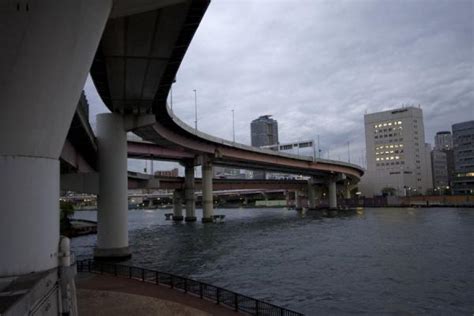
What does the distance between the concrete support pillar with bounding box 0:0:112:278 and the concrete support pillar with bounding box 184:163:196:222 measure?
273 ft

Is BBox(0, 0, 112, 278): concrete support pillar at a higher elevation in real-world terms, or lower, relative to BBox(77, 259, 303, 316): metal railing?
higher

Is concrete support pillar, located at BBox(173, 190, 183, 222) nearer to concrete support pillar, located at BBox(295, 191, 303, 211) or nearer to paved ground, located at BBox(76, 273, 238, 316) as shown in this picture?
concrete support pillar, located at BBox(295, 191, 303, 211)

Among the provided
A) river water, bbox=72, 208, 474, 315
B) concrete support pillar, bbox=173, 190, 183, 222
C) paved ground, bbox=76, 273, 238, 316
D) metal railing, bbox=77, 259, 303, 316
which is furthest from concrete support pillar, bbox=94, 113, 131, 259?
concrete support pillar, bbox=173, 190, 183, 222

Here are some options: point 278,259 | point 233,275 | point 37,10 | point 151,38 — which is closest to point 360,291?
point 233,275

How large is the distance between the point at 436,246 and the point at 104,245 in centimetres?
2907

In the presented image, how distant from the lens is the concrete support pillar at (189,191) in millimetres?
95688

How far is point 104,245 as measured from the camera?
3353cm

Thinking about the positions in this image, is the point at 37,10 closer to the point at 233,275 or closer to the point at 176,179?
the point at 233,275

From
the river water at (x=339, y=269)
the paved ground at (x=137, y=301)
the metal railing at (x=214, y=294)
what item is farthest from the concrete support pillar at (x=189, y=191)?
the paved ground at (x=137, y=301)

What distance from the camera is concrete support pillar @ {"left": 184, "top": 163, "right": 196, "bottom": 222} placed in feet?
314

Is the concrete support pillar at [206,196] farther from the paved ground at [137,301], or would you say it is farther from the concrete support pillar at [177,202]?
the paved ground at [137,301]

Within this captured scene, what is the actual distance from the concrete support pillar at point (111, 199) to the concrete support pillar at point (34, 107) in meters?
22.4

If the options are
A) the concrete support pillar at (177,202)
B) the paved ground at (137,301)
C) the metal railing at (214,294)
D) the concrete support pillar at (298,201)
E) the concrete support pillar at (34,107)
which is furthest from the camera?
the concrete support pillar at (298,201)

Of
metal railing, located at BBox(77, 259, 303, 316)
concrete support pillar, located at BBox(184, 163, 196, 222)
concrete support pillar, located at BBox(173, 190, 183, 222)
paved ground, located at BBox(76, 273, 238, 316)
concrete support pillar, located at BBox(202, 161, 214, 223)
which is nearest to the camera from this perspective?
paved ground, located at BBox(76, 273, 238, 316)
